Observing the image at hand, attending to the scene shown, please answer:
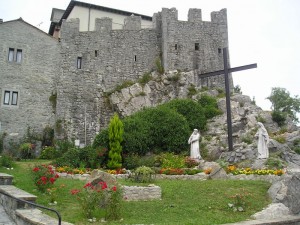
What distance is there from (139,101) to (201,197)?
17.0 m

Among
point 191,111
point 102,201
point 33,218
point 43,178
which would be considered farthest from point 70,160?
point 33,218

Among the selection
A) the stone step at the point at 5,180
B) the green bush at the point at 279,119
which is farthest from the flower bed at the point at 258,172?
the green bush at the point at 279,119

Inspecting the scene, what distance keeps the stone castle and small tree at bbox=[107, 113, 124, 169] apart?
6.72 metres

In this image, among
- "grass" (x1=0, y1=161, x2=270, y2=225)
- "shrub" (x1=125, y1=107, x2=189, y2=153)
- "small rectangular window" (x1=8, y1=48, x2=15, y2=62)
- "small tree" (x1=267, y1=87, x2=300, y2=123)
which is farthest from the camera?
"small tree" (x1=267, y1=87, x2=300, y2=123)

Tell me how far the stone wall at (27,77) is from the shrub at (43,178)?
14206 mm

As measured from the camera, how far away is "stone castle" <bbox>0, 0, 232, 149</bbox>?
2500 cm

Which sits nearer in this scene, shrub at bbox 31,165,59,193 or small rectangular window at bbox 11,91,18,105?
shrub at bbox 31,165,59,193

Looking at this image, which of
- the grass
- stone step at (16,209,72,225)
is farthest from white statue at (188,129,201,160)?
stone step at (16,209,72,225)

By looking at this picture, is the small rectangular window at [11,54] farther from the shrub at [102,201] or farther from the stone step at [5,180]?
the shrub at [102,201]

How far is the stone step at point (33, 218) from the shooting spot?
261 inches

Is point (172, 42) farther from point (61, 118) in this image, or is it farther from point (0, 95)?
point (0, 95)

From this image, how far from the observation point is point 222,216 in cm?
895

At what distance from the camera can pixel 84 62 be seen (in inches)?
1091

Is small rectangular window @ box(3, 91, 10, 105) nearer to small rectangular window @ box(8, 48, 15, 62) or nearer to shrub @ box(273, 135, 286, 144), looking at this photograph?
small rectangular window @ box(8, 48, 15, 62)
